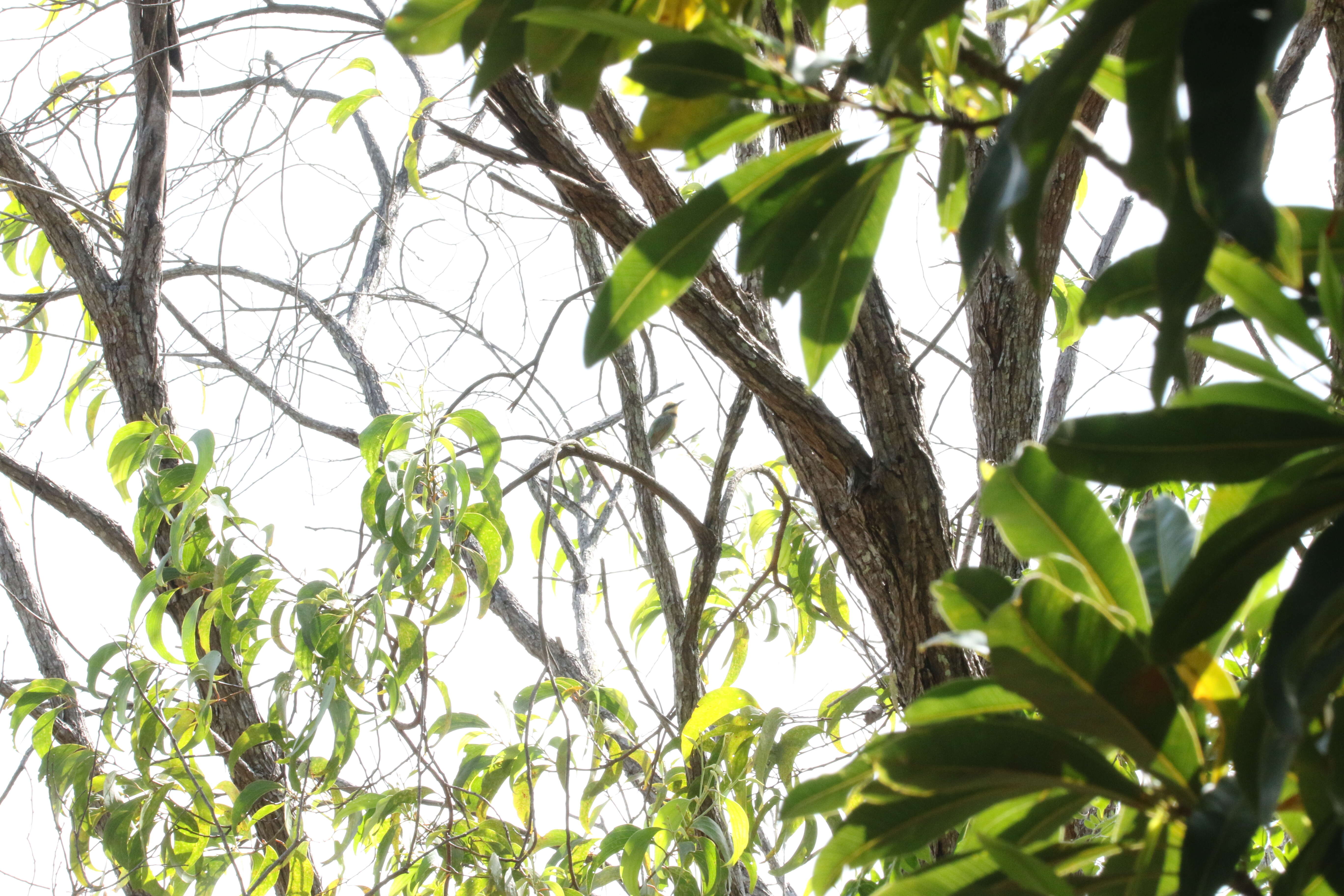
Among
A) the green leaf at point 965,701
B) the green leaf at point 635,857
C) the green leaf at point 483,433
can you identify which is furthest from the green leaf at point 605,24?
the green leaf at point 635,857

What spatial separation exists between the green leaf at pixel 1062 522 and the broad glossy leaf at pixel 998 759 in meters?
0.07

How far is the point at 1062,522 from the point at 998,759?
0.12 metres

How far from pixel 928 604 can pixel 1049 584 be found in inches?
26.3

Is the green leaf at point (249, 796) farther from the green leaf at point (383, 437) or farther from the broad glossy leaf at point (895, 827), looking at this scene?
the broad glossy leaf at point (895, 827)

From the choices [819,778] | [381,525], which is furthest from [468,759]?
[819,778]

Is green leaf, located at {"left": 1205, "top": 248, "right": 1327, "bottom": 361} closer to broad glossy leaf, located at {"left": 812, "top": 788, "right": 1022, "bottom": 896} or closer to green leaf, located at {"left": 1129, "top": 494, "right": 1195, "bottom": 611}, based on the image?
green leaf, located at {"left": 1129, "top": 494, "right": 1195, "bottom": 611}

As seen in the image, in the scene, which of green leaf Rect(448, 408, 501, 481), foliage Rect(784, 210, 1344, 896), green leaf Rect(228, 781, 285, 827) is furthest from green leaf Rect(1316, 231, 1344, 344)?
Result: green leaf Rect(228, 781, 285, 827)

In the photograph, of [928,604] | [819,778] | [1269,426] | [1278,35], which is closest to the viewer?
[1278,35]

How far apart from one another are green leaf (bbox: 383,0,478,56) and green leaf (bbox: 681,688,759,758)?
1.08 m

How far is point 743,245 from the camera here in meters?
0.46

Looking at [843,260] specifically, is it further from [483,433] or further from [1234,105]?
[483,433]

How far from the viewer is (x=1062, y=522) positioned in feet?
1.53

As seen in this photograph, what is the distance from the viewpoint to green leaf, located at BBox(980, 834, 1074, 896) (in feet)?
1.30

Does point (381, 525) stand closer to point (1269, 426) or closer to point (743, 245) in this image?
point (743, 245)
